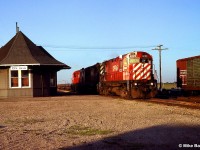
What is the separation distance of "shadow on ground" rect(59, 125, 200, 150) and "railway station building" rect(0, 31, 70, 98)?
20376mm

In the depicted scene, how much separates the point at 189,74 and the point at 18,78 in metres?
15.1

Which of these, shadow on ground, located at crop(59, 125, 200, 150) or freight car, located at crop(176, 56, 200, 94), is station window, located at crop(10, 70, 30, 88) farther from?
shadow on ground, located at crop(59, 125, 200, 150)

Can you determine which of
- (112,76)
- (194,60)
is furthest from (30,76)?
(194,60)

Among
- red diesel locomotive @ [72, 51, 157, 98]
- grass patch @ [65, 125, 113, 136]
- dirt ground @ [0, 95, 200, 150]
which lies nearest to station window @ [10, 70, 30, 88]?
red diesel locomotive @ [72, 51, 157, 98]

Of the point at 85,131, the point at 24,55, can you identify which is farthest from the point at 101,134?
the point at 24,55

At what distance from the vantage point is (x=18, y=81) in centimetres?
2952

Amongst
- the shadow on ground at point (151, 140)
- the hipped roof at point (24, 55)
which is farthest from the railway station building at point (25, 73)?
the shadow on ground at point (151, 140)

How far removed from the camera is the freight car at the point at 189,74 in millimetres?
23688

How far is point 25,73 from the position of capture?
29797mm

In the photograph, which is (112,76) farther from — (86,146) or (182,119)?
(86,146)

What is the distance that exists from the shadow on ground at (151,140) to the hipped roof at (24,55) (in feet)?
66.8

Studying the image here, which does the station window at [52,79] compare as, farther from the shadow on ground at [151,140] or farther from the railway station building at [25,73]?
the shadow on ground at [151,140]

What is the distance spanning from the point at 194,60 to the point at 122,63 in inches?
216

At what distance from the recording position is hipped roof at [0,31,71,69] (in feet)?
95.9
